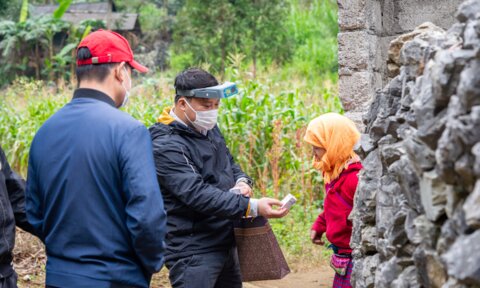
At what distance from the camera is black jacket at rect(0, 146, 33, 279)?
359 cm

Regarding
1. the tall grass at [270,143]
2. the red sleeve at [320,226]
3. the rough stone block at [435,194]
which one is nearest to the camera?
the rough stone block at [435,194]

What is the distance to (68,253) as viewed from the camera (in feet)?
10.4

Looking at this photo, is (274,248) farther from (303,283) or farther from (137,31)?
(137,31)

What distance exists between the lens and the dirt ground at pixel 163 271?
657cm

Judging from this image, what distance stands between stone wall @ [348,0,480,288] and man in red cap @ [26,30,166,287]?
0.97m

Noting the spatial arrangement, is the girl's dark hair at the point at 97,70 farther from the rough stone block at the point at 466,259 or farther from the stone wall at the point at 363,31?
the stone wall at the point at 363,31

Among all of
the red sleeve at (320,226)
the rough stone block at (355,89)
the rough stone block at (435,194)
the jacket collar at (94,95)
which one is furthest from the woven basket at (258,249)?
the rough stone block at (355,89)

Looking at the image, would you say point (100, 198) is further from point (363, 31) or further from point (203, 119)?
point (363, 31)

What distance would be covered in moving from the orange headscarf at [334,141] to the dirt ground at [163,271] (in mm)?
2671

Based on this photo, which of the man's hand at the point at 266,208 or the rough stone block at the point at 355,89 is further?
the rough stone block at the point at 355,89

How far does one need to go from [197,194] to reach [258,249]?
0.58 m

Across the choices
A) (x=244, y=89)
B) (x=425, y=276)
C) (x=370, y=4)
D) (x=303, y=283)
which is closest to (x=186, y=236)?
(x=425, y=276)

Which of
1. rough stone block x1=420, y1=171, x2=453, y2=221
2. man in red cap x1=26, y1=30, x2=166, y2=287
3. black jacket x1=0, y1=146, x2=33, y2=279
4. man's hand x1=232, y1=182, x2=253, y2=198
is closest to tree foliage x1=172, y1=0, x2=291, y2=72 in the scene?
man's hand x1=232, y1=182, x2=253, y2=198

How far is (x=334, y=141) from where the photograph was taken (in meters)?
4.19
